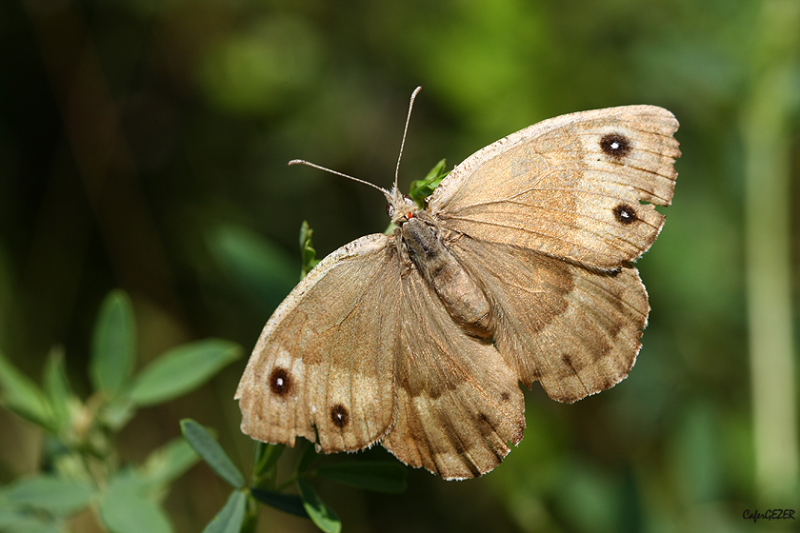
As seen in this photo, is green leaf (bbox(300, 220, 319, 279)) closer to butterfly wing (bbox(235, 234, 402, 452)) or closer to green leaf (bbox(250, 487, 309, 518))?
butterfly wing (bbox(235, 234, 402, 452))

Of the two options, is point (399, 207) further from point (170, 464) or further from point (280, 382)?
point (170, 464)

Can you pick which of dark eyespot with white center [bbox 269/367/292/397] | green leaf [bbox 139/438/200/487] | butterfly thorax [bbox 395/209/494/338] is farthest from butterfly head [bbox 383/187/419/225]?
green leaf [bbox 139/438/200/487]

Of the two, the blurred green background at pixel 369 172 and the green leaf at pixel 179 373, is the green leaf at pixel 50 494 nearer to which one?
the green leaf at pixel 179 373

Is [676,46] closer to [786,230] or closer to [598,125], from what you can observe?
[786,230]

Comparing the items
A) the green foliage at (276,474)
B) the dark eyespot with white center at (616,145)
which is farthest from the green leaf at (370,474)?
the dark eyespot with white center at (616,145)

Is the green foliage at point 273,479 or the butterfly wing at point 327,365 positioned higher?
the butterfly wing at point 327,365

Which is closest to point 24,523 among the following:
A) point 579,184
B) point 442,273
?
point 442,273
